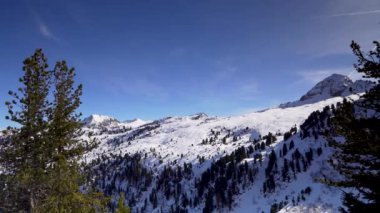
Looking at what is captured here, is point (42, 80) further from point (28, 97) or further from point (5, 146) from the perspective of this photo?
Answer: point (5, 146)

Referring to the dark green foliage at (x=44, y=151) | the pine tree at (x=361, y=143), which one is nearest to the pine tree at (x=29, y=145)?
the dark green foliage at (x=44, y=151)

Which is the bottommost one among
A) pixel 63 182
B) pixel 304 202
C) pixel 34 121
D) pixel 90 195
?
pixel 304 202

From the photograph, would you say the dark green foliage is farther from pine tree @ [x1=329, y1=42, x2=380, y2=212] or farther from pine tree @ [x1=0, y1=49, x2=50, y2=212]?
pine tree @ [x1=329, y1=42, x2=380, y2=212]

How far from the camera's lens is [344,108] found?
1467 centimetres

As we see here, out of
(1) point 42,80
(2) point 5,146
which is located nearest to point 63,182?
(2) point 5,146

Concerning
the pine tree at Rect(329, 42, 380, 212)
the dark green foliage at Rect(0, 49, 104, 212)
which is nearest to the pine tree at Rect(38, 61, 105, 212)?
the dark green foliage at Rect(0, 49, 104, 212)

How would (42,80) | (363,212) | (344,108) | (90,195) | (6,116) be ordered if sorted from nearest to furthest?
(363,212), (344,108), (6,116), (42,80), (90,195)

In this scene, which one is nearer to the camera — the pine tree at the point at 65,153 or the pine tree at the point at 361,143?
the pine tree at the point at 361,143

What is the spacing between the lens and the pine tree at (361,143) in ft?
44.6

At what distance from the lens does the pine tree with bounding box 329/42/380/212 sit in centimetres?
1359

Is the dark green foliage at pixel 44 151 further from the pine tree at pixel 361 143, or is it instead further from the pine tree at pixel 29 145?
the pine tree at pixel 361 143

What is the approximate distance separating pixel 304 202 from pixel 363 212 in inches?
7334

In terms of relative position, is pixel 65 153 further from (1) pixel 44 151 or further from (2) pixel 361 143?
(2) pixel 361 143

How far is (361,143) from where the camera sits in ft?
45.8
